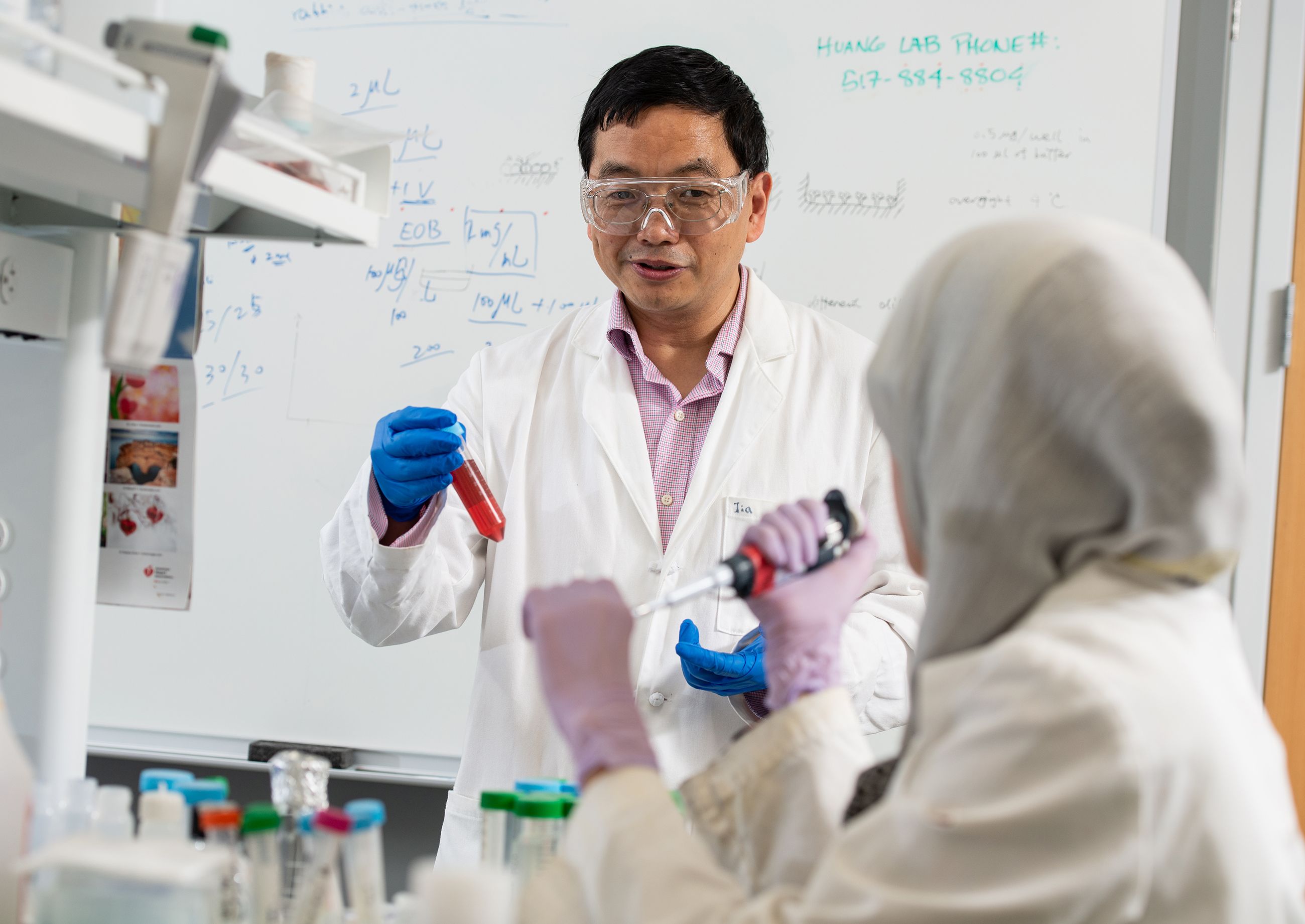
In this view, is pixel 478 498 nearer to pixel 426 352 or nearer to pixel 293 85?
pixel 293 85

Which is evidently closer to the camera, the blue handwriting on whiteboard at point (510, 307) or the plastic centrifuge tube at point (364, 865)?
the plastic centrifuge tube at point (364, 865)

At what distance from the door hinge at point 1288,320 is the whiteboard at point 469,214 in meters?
0.29

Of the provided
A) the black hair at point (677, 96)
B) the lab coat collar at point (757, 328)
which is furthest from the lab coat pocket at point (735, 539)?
the black hair at point (677, 96)

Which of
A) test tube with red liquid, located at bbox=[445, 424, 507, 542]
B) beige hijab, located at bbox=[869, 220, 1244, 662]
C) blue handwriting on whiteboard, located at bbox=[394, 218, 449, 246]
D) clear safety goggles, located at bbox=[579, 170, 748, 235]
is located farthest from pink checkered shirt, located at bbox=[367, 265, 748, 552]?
beige hijab, located at bbox=[869, 220, 1244, 662]

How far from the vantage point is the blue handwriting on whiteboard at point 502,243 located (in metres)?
2.32

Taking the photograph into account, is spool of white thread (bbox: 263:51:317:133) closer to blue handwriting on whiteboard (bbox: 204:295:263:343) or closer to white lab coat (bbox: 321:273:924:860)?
white lab coat (bbox: 321:273:924:860)

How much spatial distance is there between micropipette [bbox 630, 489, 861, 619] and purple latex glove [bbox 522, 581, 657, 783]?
4 cm

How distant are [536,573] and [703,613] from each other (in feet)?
0.90

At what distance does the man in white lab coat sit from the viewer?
1675mm

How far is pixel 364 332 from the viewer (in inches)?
92.8

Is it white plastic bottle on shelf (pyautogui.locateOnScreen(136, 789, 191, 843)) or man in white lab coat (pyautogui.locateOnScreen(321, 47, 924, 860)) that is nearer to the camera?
white plastic bottle on shelf (pyautogui.locateOnScreen(136, 789, 191, 843))

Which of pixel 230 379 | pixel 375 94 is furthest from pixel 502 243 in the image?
pixel 230 379

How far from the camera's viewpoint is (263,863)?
935 mm

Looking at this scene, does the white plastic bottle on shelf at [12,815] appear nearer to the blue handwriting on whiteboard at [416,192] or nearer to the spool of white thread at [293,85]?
the spool of white thread at [293,85]
